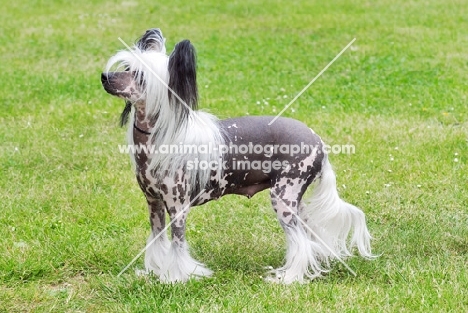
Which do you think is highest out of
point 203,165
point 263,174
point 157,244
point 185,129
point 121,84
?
point 121,84

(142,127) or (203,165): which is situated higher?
(142,127)

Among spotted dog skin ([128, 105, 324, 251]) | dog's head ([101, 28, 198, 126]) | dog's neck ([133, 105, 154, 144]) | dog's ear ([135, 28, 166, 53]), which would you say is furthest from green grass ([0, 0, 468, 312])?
dog's ear ([135, 28, 166, 53])

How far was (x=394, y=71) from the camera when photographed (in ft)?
30.2

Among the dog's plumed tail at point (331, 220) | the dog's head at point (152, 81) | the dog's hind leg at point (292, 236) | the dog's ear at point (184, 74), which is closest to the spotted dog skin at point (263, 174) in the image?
the dog's hind leg at point (292, 236)

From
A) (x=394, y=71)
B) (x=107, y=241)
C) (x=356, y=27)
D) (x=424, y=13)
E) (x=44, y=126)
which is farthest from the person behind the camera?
(x=424, y=13)

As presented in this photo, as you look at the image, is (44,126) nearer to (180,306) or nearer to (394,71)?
(180,306)

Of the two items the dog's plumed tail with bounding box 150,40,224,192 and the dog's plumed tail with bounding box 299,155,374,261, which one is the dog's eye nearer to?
the dog's plumed tail with bounding box 150,40,224,192

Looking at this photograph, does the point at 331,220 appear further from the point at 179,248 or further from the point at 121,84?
the point at 121,84

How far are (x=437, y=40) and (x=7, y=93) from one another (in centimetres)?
672

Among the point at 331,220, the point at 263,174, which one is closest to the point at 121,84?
the point at 263,174

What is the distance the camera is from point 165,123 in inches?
144

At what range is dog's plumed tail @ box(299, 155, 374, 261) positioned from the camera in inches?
158

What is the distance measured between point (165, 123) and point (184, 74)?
1.04ft

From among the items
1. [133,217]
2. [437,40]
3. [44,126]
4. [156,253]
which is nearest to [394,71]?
[437,40]
